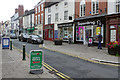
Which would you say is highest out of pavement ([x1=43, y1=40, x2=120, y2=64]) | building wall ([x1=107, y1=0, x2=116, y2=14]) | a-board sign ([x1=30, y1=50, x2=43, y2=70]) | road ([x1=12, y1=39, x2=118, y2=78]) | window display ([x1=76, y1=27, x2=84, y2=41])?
building wall ([x1=107, y1=0, x2=116, y2=14])

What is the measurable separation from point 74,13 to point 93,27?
5609 millimetres

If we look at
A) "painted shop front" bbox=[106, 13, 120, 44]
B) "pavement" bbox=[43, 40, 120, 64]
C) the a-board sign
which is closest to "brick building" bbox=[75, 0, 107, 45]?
"painted shop front" bbox=[106, 13, 120, 44]

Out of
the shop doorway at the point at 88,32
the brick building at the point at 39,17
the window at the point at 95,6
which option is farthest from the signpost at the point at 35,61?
the brick building at the point at 39,17

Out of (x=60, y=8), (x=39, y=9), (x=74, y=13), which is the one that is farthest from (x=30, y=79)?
(x=39, y=9)

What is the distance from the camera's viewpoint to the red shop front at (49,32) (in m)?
32.4

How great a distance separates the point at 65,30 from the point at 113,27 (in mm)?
12046

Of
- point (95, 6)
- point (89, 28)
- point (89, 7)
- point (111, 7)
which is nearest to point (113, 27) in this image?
point (111, 7)

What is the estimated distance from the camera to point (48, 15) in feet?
113

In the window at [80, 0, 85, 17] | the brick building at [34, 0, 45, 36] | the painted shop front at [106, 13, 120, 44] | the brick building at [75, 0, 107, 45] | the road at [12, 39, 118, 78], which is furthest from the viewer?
the brick building at [34, 0, 45, 36]

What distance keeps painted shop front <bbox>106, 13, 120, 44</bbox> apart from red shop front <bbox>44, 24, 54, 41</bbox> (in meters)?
16.7

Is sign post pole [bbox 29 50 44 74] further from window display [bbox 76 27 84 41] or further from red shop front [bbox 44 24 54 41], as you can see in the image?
red shop front [bbox 44 24 54 41]

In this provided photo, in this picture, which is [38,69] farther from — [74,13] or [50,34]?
[50,34]

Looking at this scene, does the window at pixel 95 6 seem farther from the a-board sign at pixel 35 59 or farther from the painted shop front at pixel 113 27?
the a-board sign at pixel 35 59

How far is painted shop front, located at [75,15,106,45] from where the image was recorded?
1839 cm
